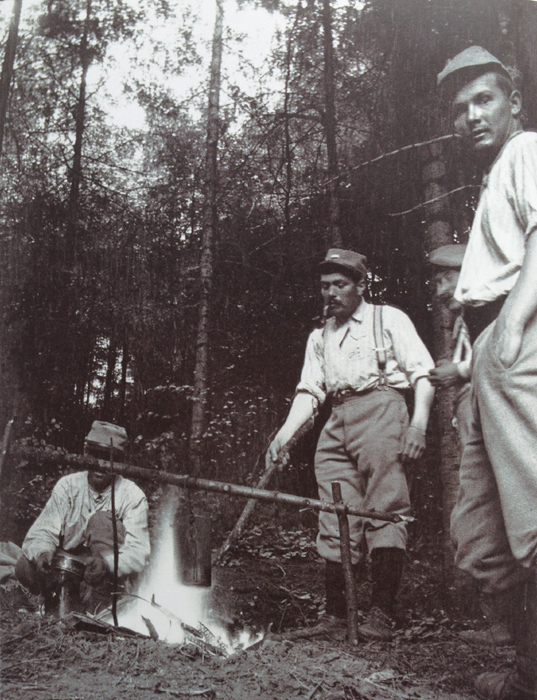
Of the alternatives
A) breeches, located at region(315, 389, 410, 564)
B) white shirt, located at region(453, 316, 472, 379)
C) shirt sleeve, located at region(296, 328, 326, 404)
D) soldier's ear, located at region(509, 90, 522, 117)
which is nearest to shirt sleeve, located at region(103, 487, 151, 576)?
breeches, located at region(315, 389, 410, 564)

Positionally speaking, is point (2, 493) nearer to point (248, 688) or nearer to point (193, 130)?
point (248, 688)

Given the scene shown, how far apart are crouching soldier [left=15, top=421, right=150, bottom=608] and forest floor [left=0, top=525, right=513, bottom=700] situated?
20cm

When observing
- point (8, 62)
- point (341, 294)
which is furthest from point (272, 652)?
point (8, 62)

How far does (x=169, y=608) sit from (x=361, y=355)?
1.51m

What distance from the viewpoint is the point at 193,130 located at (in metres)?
3.63

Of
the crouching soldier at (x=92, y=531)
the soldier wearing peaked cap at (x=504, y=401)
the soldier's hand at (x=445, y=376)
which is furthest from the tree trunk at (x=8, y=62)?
the soldier's hand at (x=445, y=376)

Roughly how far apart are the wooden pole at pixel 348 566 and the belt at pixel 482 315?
0.94 metres

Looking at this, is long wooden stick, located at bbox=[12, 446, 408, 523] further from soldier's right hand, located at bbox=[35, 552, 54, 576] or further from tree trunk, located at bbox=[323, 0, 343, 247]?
tree trunk, located at bbox=[323, 0, 343, 247]

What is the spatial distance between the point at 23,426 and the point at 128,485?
60cm

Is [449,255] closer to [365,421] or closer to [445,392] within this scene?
[445,392]

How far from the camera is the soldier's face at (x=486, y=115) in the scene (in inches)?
102

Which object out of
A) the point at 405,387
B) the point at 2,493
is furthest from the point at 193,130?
the point at 2,493

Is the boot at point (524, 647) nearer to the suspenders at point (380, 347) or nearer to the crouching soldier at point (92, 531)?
the suspenders at point (380, 347)

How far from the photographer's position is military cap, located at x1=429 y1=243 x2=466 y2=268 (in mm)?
3355
